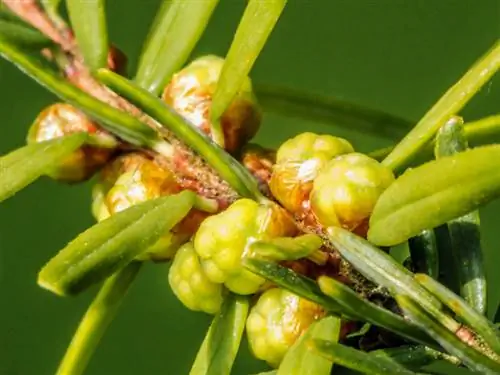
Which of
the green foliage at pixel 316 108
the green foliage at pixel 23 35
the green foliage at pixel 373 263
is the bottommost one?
the green foliage at pixel 373 263

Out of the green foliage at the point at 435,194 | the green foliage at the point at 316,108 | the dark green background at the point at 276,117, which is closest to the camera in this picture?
the green foliage at the point at 435,194

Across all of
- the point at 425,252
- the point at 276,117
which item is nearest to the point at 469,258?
the point at 425,252

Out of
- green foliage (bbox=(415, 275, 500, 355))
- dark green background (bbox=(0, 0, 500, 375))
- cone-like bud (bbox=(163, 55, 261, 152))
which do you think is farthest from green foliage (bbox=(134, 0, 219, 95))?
dark green background (bbox=(0, 0, 500, 375))

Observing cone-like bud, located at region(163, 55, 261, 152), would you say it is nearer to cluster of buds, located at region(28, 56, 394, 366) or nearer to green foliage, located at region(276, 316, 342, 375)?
cluster of buds, located at region(28, 56, 394, 366)

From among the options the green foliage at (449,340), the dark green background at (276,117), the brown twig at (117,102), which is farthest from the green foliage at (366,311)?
the dark green background at (276,117)

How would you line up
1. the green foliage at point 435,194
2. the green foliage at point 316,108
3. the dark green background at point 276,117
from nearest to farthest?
1. the green foliage at point 435,194
2. the green foliage at point 316,108
3. the dark green background at point 276,117

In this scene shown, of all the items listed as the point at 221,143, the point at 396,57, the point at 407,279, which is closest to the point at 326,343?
the point at 407,279

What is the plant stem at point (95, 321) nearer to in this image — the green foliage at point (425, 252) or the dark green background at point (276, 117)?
the green foliage at point (425, 252)

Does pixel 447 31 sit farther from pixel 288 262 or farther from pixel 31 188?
pixel 288 262

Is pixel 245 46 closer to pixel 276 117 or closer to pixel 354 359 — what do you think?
pixel 354 359
